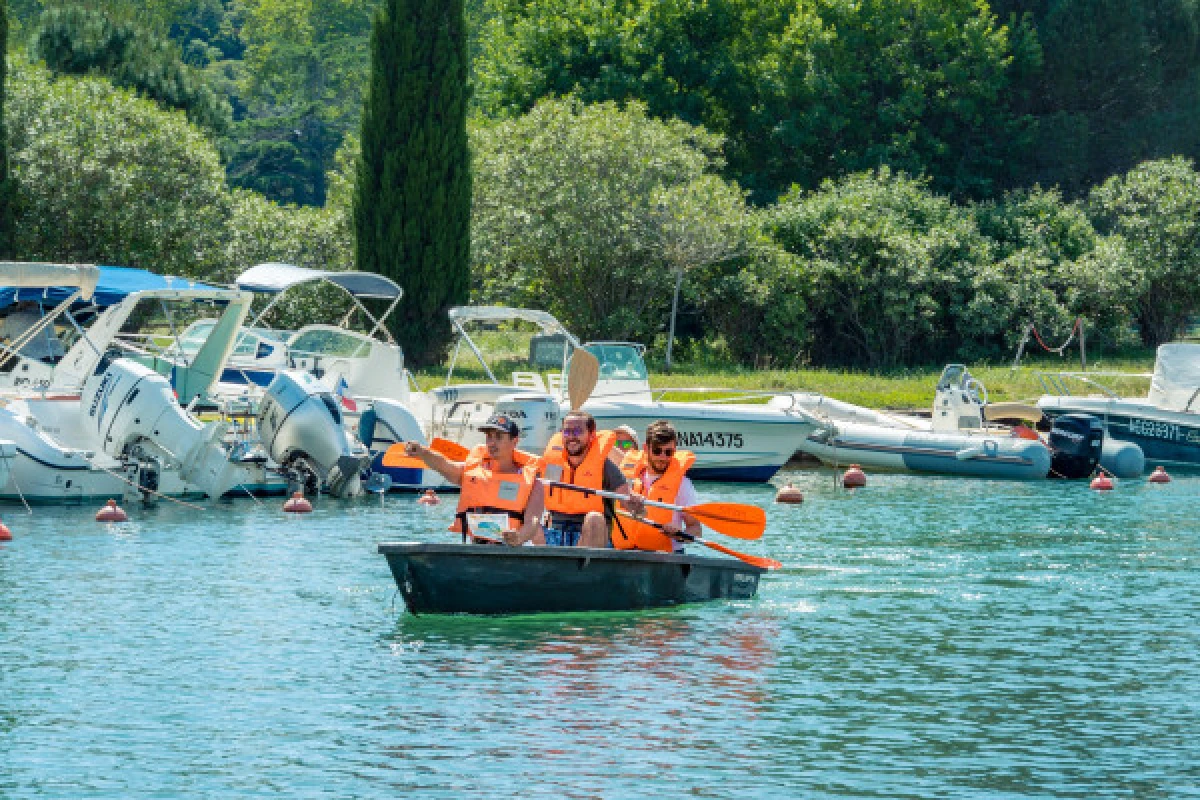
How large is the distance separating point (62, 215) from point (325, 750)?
3288 centimetres

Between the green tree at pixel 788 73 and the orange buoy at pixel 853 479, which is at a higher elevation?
the green tree at pixel 788 73

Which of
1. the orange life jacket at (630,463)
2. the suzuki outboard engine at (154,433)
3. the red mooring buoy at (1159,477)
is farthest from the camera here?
the red mooring buoy at (1159,477)

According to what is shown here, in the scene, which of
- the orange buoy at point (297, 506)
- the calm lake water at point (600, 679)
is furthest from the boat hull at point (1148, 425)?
the orange buoy at point (297, 506)

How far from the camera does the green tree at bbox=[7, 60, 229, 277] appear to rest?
139ft

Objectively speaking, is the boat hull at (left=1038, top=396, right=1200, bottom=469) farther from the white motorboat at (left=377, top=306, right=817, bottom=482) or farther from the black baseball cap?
the black baseball cap

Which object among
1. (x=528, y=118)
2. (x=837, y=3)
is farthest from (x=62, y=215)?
(x=837, y=3)

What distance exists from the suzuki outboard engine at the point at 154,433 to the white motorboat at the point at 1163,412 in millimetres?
14799

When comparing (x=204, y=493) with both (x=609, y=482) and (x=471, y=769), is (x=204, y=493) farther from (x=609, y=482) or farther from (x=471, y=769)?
(x=471, y=769)

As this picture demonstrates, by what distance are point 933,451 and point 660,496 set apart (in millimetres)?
15124

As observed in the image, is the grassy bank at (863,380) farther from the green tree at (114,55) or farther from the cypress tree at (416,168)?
the green tree at (114,55)

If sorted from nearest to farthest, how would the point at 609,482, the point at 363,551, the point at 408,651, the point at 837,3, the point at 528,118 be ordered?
the point at 408,651 → the point at 609,482 → the point at 363,551 → the point at 528,118 → the point at 837,3

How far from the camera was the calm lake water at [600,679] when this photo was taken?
11.6 meters

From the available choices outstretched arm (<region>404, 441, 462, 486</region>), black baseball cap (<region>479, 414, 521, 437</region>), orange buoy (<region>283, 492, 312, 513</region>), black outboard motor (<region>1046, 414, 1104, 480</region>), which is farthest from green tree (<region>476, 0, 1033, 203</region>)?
black baseball cap (<region>479, 414, 521, 437</region>)

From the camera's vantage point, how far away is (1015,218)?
48094 mm
